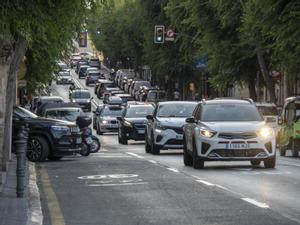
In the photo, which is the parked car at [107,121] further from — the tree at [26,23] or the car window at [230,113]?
the tree at [26,23]

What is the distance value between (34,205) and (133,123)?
21.4m

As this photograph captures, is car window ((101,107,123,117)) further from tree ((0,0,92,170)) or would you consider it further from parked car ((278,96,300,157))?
tree ((0,0,92,170))

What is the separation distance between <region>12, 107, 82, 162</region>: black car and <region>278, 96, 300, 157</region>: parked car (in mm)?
7078

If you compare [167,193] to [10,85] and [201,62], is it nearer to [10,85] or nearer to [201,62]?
[10,85]

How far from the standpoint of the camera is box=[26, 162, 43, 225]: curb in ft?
37.8

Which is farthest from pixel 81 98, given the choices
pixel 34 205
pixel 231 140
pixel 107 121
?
pixel 34 205

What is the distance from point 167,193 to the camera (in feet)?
48.7

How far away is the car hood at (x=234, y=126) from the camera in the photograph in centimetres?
1989

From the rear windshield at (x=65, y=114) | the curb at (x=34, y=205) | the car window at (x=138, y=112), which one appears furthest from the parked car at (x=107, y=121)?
the curb at (x=34, y=205)

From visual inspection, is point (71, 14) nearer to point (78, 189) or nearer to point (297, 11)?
point (78, 189)

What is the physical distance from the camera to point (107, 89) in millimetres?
82875

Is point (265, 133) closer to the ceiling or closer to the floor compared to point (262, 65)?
closer to the floor

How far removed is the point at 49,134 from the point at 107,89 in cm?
5925

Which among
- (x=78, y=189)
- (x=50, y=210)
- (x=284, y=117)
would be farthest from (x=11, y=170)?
(x=284, y=117)
